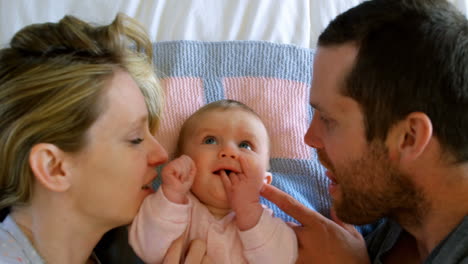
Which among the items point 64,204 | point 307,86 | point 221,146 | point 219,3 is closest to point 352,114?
point 221,146

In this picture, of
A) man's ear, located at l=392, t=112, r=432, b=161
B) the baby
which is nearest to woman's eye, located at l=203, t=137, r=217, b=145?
the baby

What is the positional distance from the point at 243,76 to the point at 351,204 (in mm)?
568

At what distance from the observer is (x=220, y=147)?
1.28 meters

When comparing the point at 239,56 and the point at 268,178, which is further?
the point at 239,56

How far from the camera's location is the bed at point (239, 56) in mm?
1509

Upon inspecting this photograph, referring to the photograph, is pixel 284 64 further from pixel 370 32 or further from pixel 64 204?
pixel 64 204

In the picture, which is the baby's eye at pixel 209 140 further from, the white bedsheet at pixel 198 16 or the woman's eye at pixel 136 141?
the white bedsheet at pixel 198 16

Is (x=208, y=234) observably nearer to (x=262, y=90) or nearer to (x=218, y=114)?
(x=218, y=114)

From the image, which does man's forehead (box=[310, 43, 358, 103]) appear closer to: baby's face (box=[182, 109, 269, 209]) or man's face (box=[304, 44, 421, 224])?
man's face (box=[304, 44, 421, 224])

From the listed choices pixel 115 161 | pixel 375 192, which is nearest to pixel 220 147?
pixel 115 161

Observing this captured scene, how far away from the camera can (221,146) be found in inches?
50.3

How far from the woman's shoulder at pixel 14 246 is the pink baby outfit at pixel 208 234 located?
22 centimetres

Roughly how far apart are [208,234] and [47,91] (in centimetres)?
51

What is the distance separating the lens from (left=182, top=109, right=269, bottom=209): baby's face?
4.09 ft
